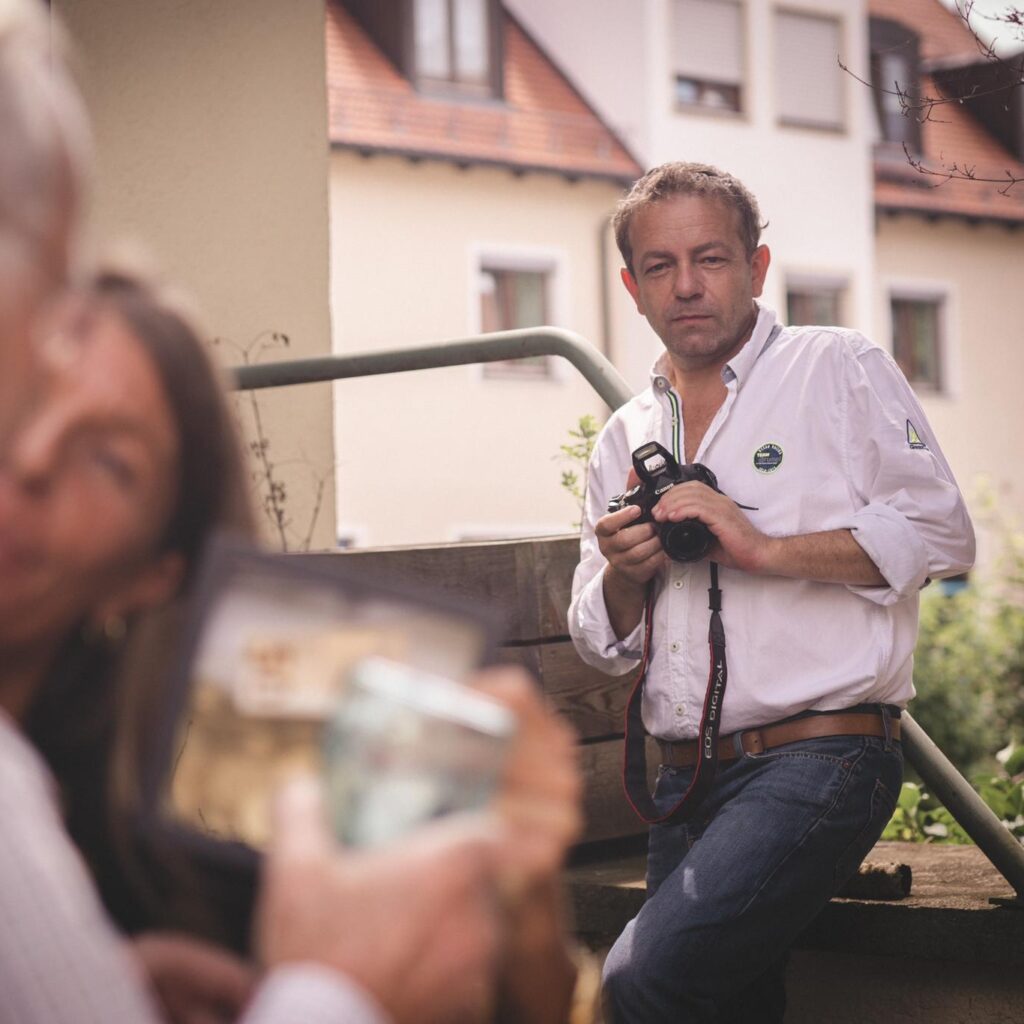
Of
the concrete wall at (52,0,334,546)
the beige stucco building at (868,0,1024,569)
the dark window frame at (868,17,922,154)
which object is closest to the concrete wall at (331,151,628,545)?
the beige stucco building at (868,0,1024,569)

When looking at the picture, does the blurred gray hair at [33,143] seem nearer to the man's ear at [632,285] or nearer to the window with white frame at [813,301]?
the man's ear at [632,285]

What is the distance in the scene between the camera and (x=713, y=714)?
293 cm

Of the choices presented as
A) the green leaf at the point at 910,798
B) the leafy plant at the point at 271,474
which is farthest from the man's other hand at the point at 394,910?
the leafy plant at the point at 271,474

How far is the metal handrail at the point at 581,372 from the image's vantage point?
333 cm

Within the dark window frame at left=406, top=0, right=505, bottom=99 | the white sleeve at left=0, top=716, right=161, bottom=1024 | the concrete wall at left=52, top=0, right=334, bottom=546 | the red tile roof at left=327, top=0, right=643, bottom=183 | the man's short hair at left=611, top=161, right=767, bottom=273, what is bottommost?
the white sleeve at left=0, top=716, right=161, bottom=1024

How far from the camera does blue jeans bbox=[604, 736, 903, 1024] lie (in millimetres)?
2828

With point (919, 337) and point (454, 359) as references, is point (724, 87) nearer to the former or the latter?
point (919, 337)

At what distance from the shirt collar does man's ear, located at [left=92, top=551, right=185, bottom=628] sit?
2042 millimetres

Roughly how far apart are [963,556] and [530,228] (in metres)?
16.5

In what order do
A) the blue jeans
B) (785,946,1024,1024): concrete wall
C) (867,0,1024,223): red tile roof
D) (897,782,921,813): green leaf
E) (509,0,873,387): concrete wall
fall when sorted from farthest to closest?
1. (867,0,1024,223): red tile roof
2. (509,0,873,387): concrete wall
3. (897,782,921,813): green leaf
4. (785,946,1024,1024): concrete wall
5. the blue jeans

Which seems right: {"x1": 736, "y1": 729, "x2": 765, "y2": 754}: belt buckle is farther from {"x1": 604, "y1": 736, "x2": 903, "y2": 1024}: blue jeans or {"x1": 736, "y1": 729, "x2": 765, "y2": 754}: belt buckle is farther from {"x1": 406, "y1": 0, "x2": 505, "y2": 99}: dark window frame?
{"x1": 406, "y1": 0, "x2": 505, "y2": 99}: dark window frame

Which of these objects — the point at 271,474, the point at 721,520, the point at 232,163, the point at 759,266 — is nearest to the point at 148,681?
the point at 721,520

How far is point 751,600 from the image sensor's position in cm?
297

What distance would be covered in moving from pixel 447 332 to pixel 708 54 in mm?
4860
